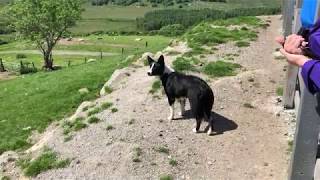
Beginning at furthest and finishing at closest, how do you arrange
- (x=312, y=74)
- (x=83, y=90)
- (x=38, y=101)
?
(x=38, y=101) < (x=83, y=90) < (x=312, y=74)

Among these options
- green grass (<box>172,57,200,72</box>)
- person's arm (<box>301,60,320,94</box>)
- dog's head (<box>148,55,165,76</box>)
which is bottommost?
green grass (<box>172,57,200,72</box>)

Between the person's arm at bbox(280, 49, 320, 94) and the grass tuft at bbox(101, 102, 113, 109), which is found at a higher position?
the person's arm at bbox(280, 49, 320, 94)

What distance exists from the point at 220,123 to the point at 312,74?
9.87m

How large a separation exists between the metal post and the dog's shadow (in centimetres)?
550

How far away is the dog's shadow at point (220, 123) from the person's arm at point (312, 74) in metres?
9.04

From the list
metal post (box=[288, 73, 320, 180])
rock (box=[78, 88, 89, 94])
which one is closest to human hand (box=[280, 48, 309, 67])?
metal post (box=[288, 73, 320, 180])

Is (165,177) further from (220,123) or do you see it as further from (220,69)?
(220,69)

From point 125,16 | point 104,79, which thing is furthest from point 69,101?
point 125,16

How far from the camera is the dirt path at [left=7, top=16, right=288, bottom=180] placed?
→ 1166 centimetres

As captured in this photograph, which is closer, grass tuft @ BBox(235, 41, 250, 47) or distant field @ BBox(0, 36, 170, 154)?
distant field @ BBox(0, 36, 170, 154)

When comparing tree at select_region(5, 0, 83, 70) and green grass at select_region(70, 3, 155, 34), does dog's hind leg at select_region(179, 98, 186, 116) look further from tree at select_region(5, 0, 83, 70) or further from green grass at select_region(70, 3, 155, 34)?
green grass at select_region(70, 3, 155, 34)

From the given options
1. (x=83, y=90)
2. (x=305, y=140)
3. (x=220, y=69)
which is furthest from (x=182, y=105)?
(x=83, y=90)

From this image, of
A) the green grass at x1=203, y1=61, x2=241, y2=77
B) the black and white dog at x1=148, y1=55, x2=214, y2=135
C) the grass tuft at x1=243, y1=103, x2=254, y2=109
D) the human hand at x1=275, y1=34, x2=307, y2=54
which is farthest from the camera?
the green grass at x1=203, y1=61, x2=241, y2=77

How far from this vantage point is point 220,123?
14.1 meters
